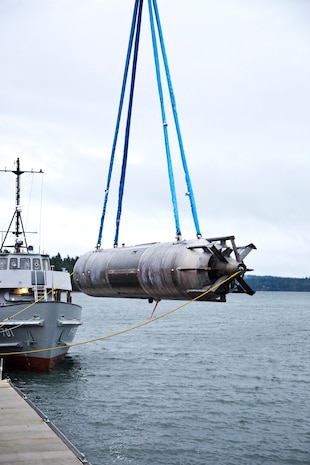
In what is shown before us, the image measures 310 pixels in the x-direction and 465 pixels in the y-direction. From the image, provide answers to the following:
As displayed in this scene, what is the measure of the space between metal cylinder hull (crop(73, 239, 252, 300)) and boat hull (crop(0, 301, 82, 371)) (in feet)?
82.0

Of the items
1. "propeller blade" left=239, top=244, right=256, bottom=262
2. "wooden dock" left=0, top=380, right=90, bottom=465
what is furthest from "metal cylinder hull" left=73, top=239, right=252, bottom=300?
"wooden dock" left=0, top=380, right=90, bottom=465

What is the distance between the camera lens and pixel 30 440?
2005 cm

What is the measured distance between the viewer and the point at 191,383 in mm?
43406

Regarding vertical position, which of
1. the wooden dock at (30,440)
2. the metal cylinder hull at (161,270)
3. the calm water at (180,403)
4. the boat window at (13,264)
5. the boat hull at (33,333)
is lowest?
the calm water at (180,403)

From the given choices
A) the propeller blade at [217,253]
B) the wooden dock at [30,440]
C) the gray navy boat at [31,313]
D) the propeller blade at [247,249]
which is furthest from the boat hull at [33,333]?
the propeller blade at [217,253]

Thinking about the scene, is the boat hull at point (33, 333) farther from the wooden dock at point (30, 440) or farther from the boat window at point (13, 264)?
the wooden dock at point (30, 440)

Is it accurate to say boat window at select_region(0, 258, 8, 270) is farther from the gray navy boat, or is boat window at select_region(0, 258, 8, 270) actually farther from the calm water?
the calm water

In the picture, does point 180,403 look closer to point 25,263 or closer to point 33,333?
point 33,333

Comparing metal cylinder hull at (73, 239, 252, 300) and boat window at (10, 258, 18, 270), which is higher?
boat window at (10, 258, 18, 270)

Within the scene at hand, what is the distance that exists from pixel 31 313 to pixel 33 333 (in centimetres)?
136

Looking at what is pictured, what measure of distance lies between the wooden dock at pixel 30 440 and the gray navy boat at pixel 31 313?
53.3 ft

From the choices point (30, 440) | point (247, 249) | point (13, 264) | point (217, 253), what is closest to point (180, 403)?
point (13, 264)

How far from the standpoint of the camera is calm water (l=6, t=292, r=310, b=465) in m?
27.3

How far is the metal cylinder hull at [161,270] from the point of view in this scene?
1295 cm
